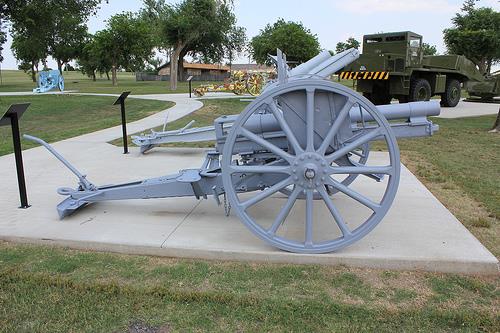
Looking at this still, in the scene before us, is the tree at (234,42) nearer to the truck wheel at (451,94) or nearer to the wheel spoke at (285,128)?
the truck wheel at (451,94)

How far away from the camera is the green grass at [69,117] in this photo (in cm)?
1001

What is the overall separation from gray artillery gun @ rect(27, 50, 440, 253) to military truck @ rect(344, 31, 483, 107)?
11.2 m

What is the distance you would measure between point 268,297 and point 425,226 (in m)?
1.76

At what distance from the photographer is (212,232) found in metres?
3.79

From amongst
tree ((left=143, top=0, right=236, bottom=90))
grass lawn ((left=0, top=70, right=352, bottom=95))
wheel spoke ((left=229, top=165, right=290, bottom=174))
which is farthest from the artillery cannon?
wheel spoke ((left=229, top=165, right=290, bottom=174))

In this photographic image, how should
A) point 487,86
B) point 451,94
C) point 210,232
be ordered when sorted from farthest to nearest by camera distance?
point 487,86 < point 451,94 < point 210,232

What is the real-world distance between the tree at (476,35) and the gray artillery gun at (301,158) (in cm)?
4415

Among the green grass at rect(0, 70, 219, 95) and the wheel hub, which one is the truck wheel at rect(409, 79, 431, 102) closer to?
the wheel hub

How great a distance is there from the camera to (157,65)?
93.5 meters

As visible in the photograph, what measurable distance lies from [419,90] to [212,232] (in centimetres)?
1300

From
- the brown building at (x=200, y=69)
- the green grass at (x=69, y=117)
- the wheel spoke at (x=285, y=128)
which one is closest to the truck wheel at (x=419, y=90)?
the green grass at (x=69, y=117)

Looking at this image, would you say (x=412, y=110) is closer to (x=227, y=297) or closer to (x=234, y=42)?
(x=227, y=297)

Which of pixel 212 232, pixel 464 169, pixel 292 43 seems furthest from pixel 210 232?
pixel 292 43

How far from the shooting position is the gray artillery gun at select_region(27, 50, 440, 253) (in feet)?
10.3
